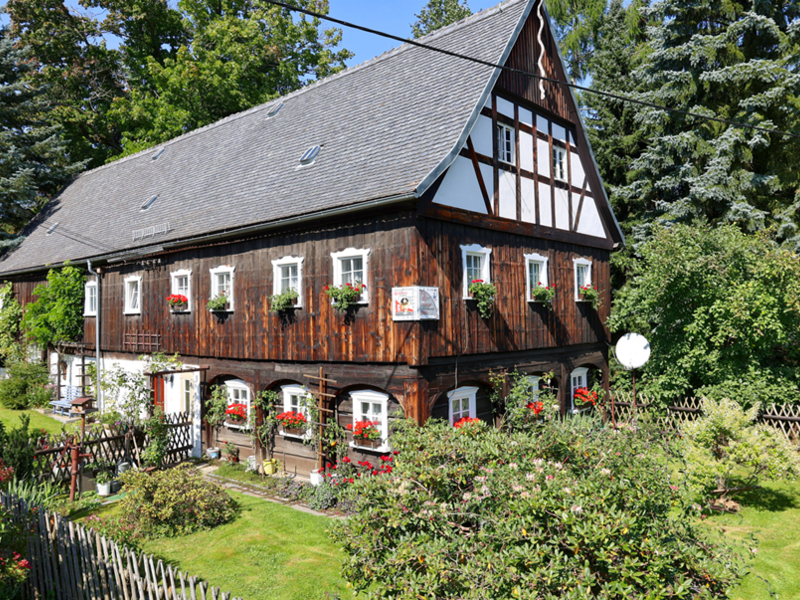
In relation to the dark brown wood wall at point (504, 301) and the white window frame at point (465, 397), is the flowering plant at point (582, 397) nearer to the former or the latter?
the dark brown wood wall at point (504, 301)

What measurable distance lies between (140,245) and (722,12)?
2164 centimetres

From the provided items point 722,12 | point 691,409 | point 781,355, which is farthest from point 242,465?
point 722,12

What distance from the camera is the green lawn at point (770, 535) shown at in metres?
7.62

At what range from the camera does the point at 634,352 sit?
44.6 feet

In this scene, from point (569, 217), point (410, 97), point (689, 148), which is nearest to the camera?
point (410, 97)

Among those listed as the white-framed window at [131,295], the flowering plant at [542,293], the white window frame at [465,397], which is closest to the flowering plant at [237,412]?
the white window frame at [465,397]

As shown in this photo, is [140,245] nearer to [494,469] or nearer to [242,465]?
[242,465]

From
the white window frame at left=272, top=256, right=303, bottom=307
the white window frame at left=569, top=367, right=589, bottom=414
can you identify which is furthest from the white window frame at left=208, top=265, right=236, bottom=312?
the white window frame at left=569, top=367, right=589, bottom=414

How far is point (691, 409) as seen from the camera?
1569 cm

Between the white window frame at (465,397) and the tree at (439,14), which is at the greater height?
the tree at (439,14)

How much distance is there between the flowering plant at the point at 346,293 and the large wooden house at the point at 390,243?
187 millimetres

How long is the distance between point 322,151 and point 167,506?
9.45 metres

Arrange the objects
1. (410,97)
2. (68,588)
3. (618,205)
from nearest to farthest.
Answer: (68,588) → (410,97) → (618,205)

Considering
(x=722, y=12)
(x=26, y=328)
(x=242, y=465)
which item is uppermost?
(x=722, y=12)
